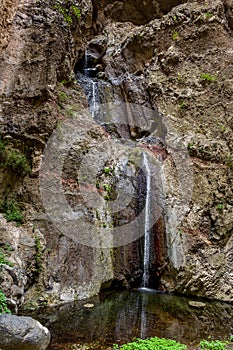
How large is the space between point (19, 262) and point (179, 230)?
17.3ft

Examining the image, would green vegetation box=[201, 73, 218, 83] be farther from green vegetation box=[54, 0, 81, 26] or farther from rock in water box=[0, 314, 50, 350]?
rock in water box=[0, 314, 50, 350]

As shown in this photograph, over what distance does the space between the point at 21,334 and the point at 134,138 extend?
1114 cm

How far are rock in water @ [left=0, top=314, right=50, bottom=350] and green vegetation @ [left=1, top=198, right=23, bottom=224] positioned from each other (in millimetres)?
3923

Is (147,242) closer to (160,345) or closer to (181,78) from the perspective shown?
(160,345)

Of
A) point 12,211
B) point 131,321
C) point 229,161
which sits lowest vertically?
point 131,321

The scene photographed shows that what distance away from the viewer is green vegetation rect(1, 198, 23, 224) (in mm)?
8273

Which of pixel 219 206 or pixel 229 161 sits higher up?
pixel 229 161

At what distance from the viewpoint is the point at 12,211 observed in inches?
333

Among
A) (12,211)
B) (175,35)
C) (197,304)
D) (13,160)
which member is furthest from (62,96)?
(197,304)

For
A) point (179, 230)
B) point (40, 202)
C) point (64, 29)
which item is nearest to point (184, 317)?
point (179, 230)

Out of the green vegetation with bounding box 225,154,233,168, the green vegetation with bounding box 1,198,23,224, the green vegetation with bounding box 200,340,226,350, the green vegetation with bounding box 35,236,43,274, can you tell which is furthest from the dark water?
the green vegetation with bounding box 225,154,233,168

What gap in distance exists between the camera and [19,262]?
7148 mm

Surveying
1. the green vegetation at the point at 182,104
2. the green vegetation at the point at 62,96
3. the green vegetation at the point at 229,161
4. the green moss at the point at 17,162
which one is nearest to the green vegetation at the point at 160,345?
the green moss at the point at 17,162

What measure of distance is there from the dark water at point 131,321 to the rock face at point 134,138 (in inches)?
27.7
